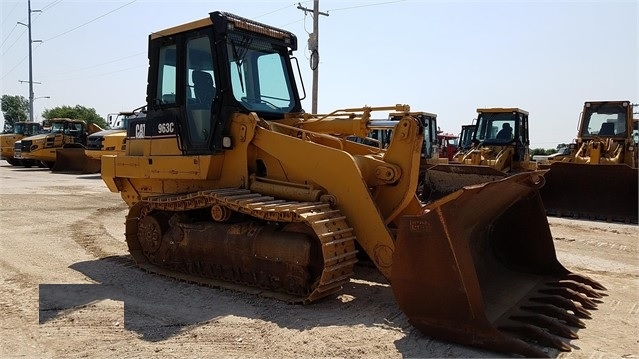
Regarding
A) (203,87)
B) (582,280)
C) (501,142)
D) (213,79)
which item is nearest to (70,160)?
(501,142)

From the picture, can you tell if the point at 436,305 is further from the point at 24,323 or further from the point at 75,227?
the point at 75,227

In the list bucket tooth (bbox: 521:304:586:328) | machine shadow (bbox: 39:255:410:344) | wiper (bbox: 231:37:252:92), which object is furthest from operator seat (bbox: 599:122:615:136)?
wiper (bbox: 231:37:252:92)

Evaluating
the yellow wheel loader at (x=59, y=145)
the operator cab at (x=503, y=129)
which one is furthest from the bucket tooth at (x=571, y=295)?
the yellow wheel loader at (x=59, y=145)

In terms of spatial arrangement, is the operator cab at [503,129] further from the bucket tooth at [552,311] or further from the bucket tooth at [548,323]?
the bucket tooth at [548,323]

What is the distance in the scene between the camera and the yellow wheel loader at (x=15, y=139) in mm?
28906

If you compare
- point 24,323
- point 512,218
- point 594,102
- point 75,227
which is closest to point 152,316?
point 24,323

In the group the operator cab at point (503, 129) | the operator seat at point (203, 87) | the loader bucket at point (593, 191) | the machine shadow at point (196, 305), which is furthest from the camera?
the operator cab at point (503, 129)

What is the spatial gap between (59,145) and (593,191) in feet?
77.8

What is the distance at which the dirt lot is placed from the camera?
13.0 feet

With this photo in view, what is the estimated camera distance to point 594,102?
14.2 meters

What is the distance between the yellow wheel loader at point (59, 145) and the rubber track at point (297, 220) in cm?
2072

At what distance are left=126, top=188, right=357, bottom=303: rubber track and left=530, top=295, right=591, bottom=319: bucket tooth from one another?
170 cm

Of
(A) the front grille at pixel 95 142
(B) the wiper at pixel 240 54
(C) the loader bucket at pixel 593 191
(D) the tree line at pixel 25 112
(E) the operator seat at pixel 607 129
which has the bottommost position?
(C) the loader bucket at pixel 593 191

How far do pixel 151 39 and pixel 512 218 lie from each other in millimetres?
4940
